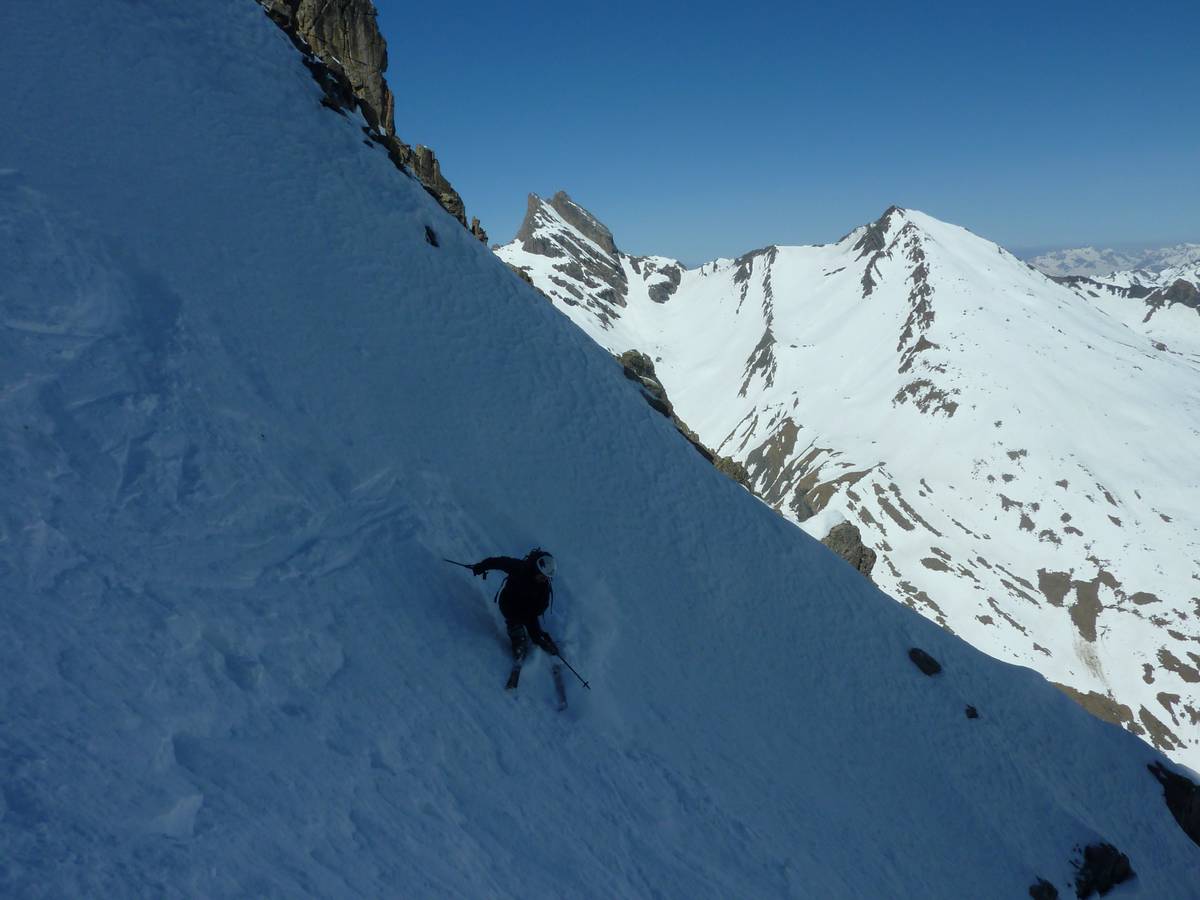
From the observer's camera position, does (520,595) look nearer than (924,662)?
Yes

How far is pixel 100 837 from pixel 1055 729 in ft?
87.3

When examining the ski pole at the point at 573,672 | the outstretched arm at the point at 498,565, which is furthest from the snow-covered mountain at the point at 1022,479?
the outstretched arm at the point at 498,565

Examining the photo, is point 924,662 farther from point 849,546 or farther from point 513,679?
point 849,546

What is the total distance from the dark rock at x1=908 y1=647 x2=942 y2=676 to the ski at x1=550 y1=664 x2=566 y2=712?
14.7m

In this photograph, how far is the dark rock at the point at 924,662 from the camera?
2072 centimetres

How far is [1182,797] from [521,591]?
26.8m

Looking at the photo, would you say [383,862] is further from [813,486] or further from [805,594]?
[813,486]

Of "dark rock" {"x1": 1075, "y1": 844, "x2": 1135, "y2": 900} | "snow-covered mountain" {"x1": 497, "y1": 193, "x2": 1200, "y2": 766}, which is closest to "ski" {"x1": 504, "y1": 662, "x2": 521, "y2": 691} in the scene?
"dark rock" {"x1": 1075, "y1": 844, "x2": 1135, "y2": 900}

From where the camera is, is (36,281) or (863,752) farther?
(863,752)

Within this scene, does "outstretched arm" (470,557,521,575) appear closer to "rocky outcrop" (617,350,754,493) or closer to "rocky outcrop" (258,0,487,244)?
"rocky outcrop" (617,350,754,493)

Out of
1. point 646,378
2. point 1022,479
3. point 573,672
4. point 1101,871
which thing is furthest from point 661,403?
point 1022,479

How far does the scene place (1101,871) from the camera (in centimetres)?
1853

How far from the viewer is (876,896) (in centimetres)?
1299

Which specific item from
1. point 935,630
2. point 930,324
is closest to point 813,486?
point 930,324
